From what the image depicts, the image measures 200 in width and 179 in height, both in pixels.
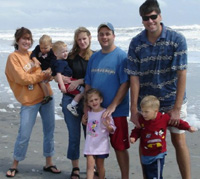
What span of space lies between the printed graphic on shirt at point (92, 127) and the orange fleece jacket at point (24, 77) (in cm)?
92

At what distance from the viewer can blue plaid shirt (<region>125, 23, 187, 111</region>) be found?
3.47 metres

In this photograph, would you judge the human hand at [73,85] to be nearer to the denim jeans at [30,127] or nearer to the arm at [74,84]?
the arm at [74,84]

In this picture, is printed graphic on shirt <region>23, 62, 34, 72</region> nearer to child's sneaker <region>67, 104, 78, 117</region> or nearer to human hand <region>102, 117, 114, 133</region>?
child's sneaker <region>67, 104, 78, 117</region>

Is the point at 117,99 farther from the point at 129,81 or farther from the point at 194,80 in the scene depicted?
the point at 194,80

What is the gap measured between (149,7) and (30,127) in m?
2.13

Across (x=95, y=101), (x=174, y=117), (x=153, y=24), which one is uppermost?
(x=153, y=24)

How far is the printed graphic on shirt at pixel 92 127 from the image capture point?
12.8 feet

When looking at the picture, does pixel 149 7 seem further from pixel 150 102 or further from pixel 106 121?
pixel 106 121

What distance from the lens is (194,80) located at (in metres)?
10.3

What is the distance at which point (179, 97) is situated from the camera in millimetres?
3541

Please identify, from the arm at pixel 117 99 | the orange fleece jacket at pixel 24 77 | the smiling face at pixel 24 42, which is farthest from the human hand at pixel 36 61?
the arm at pixel 117 99

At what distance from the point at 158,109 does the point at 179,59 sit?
1.81ft

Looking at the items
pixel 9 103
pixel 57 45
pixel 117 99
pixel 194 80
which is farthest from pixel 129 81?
pixel 194 80

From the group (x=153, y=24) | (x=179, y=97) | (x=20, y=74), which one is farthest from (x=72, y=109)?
(x=153, y=24)
